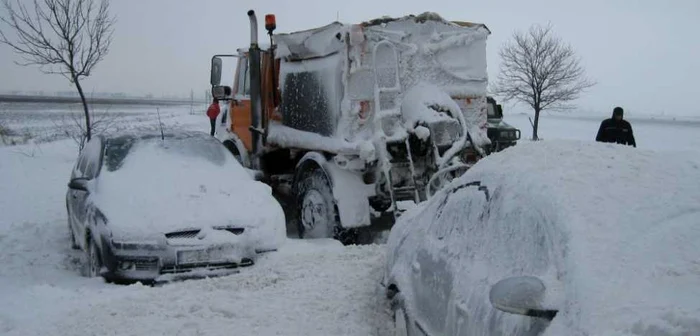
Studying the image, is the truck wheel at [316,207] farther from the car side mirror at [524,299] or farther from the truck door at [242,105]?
the car side mirror at [524,299]

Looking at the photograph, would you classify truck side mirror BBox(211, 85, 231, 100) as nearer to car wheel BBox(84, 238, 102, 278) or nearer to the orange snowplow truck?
the orange snowplow truck

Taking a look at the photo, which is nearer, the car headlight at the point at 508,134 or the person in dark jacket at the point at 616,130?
the person in dark jacket at the point at 616,130

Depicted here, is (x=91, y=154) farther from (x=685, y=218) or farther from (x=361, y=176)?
(x=685, y=218)

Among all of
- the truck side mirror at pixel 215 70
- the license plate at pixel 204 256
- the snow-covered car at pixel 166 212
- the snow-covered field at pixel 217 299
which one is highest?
the truck side mirror at pixel 215 70

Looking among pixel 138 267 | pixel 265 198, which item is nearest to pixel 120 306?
pixel 138 267

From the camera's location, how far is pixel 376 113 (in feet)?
25.7

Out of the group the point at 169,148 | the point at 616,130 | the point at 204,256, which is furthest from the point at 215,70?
the point at 616,130

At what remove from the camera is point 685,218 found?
2.67 m

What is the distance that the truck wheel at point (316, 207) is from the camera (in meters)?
8.30

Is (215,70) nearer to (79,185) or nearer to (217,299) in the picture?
(79,185)

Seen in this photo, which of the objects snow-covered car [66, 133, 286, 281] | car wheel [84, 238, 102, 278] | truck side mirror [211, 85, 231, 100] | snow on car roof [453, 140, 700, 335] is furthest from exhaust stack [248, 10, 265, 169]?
snow on car roof [453, 140, 700, 335]

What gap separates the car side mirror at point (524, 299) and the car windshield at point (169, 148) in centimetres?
571

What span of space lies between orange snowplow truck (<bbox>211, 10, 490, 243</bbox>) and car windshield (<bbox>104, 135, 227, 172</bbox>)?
0.62 metres

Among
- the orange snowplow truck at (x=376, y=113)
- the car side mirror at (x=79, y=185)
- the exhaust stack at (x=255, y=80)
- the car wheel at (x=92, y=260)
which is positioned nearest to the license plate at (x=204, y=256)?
the car wheel at (x=92, y=260)
